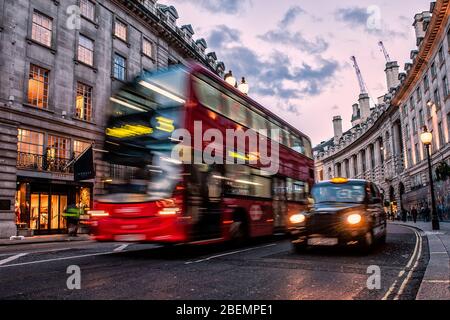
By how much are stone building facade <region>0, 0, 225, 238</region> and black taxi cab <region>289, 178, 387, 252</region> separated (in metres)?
11.0

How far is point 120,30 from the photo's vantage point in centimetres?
2828

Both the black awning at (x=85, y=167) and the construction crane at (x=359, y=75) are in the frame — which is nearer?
the black awning at (x=85, y=167)

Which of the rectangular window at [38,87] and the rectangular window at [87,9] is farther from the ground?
the rectangular window at [87,9]

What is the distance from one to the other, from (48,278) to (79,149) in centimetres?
1929

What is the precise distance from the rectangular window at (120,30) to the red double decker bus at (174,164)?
19736 mm

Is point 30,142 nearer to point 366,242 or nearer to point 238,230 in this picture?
point 238,230

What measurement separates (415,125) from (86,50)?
36.1m

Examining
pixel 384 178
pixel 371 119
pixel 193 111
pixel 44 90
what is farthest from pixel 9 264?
pixel 371 119

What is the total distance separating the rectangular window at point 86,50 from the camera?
25078 mm

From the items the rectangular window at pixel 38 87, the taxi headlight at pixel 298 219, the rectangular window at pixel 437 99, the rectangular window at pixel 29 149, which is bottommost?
the taxi headlight at pixel 298 219

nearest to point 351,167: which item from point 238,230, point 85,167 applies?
point 85,167

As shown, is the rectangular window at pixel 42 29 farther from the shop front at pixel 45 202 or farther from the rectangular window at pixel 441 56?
the rectangular window at pixel 441 56

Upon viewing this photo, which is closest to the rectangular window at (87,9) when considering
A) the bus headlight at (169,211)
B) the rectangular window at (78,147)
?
the rectangular window at (78,147)

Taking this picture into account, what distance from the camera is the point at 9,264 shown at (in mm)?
7887
